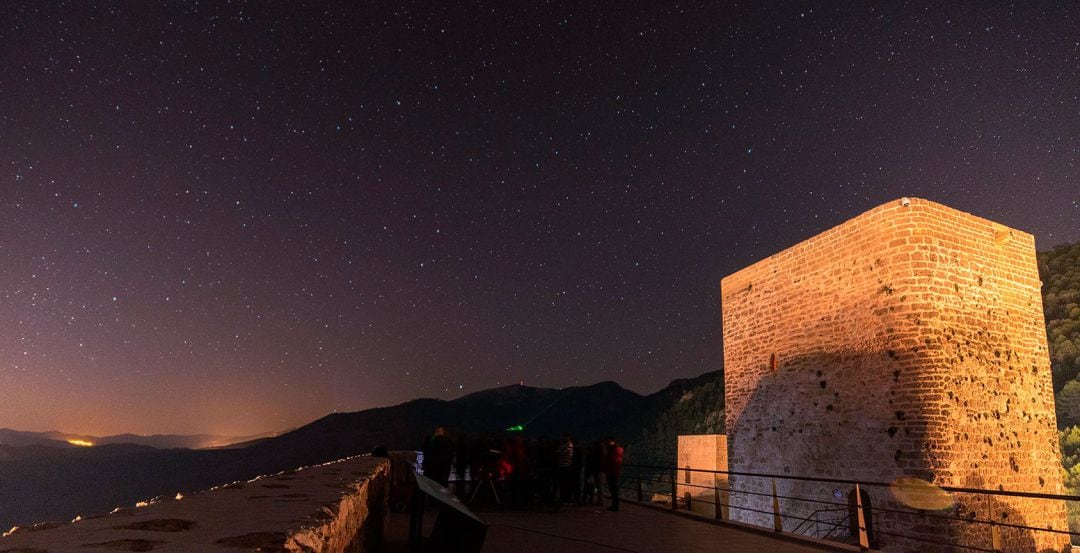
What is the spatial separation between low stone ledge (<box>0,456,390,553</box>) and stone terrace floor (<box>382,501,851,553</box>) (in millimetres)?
4133

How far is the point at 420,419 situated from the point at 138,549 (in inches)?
4425

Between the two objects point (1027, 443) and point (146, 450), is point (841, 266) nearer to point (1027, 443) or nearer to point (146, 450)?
point (1027, 443)

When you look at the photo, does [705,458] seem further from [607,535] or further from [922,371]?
[607,535]

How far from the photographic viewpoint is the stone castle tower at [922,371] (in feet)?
39.1

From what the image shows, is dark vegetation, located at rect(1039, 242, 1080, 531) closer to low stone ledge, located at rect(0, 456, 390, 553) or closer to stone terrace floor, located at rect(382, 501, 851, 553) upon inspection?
stone terrace floor, located at rect(382, 501, 851, 553)

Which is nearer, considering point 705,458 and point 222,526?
point 222,526

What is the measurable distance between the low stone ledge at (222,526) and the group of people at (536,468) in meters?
8.33

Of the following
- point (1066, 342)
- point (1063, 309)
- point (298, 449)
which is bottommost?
point (298, 449)

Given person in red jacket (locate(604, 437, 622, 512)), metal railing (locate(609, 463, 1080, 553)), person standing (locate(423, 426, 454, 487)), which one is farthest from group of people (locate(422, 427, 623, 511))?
person standing (locate(423, 426, 454, 487))

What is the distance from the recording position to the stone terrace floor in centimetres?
820

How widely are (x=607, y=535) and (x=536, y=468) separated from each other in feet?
14.5

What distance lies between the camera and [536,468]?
13.6 m

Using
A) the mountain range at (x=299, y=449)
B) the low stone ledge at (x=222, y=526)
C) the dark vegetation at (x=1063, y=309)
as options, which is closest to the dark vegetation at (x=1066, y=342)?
the dark vegetation at (x=1063, y=309)

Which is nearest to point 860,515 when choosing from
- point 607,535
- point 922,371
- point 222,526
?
point 607,535
